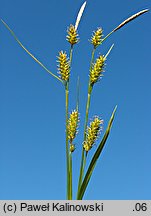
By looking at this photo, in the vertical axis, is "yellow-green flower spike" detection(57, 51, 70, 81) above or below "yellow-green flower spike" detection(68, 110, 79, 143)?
above

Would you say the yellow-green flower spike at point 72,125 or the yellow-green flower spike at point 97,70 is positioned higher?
the yellow-green flower spike at point 97,70

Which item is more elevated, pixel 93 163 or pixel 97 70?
pixel 97 70

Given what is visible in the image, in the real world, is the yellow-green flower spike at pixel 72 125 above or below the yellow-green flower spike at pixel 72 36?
below

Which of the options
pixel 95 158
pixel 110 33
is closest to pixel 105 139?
pixel 95 158

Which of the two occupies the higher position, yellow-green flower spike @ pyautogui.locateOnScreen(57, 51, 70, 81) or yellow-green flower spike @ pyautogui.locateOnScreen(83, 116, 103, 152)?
yellow-green flower spike @ pyautogui.locateOnScreen(57, 51, 70, 81)
